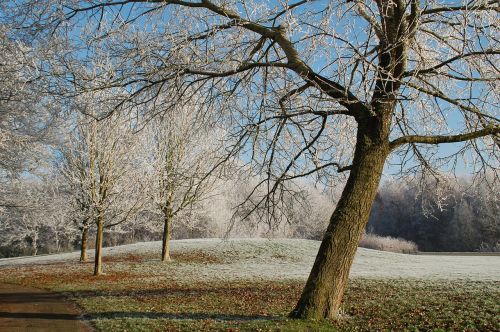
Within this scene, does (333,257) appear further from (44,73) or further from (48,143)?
(48,143)

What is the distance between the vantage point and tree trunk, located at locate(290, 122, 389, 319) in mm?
6965

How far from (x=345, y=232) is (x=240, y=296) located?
5981mm

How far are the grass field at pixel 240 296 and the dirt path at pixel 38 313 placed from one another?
41cm

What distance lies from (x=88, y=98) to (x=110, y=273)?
1302 cm

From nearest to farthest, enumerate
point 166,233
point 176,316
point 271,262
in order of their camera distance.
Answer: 1. point 176,316
2. point 166,233
3. point 271,262

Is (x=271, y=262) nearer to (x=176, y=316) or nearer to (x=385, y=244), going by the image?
(x=176, y=316)

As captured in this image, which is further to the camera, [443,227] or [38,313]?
[443,227]

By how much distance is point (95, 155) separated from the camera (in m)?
20.0

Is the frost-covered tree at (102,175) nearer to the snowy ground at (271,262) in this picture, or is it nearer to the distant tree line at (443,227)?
the snowy ground at (271,262)

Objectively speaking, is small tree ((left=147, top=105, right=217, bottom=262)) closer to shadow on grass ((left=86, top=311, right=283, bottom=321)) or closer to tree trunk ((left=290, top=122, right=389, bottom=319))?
shadow on grass ((left=86, top=311, right=283, bottom=321))

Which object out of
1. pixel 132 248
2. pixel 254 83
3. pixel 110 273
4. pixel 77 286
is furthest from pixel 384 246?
pixel 254 83

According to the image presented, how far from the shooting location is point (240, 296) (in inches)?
478

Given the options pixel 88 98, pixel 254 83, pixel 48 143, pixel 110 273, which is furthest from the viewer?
pixel 110 273

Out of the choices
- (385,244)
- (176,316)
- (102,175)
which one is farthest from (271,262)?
(385,244)
